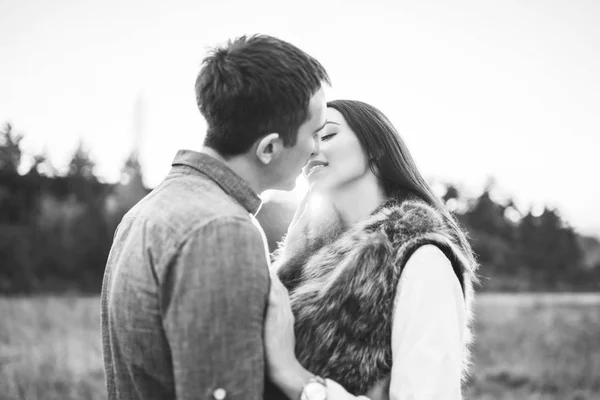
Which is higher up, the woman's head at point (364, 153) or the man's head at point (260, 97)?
the man's head at point (260, 97)

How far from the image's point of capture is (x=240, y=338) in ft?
4.46

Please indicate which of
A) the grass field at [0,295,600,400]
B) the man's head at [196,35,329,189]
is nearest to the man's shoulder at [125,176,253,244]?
the man's head at [196,35,329,189]

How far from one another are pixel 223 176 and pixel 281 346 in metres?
0.56

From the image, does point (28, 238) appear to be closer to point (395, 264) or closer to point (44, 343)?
point (44, 343)

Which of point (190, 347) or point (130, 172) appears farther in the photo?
point (130, 172)

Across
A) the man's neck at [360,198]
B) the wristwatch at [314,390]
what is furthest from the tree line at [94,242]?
the wristwatch at [314,390]

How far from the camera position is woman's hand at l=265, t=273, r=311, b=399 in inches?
61.8

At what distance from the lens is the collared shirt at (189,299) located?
4.36 feet

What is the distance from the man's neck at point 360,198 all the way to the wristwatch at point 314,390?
118cm

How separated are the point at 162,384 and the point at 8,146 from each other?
3.43 metres

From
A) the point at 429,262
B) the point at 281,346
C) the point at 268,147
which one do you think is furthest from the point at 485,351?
the point at 268,147

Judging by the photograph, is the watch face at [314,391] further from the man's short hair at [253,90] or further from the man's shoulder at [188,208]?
the man's short hair at [253,90]

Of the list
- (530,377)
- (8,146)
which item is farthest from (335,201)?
(530,377)

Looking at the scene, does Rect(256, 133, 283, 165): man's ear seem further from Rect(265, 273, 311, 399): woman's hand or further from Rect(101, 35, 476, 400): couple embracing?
Rect(265, 273, 311, 399): woman's hand
